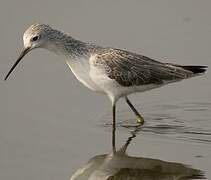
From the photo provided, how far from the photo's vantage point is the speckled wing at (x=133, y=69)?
10797 millimetres

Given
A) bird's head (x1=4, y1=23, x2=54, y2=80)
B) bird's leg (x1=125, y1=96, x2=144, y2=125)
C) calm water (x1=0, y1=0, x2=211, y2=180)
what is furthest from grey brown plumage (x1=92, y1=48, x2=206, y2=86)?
bird's head (x1=4, y1=23, x2=54, y2=80)

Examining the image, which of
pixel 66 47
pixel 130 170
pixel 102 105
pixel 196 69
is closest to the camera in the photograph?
pixel 130 170

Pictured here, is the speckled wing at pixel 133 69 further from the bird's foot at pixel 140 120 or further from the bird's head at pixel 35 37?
the bird's head at pixel 35 37

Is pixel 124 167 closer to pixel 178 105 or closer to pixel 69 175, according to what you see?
pixel 69 175

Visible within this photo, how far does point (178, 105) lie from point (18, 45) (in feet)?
10.5

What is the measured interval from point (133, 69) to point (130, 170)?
1.98m

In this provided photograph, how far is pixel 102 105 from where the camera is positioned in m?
11.7

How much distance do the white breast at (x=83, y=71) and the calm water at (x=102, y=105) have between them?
2.00 feet

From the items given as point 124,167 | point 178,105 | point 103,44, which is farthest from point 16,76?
point 124,167

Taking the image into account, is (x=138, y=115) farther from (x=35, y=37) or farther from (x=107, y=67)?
(x=35, y=37)

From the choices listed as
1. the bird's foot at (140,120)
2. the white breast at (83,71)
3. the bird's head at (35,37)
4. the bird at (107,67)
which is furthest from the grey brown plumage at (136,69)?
the bird's head at (35,37)

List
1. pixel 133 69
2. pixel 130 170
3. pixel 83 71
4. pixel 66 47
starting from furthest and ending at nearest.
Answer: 1. pixel 133 69
2. pixel 66 47
3. pixel 83 71
4. pixel 130 170

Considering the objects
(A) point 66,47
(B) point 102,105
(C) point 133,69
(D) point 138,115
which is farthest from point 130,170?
(B) point 102,105

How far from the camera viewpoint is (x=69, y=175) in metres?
9.29
